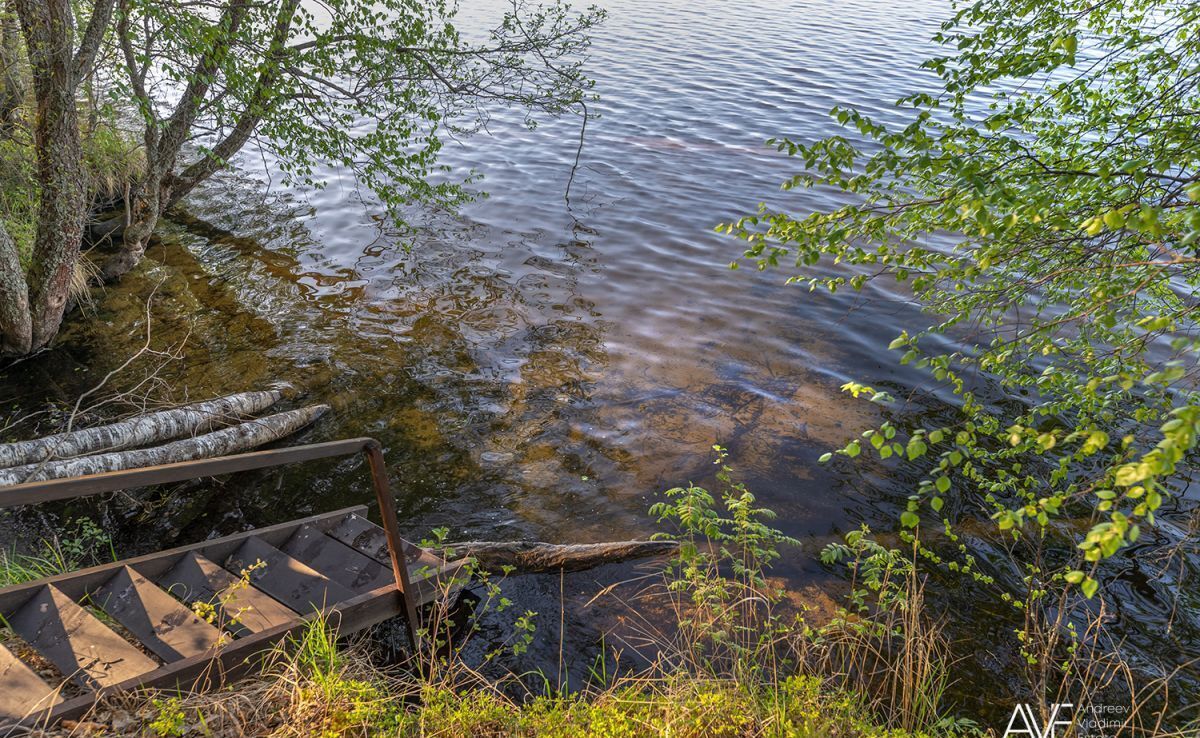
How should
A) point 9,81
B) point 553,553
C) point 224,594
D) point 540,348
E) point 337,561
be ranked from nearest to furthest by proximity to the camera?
point 224,594 < point 337,561 < point 553,553 < point 9,81 < point 540,348

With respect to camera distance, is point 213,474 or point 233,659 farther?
point 233,659

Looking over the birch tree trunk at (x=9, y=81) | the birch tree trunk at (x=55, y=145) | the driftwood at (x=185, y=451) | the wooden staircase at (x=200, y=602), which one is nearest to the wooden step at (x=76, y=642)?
the wooden staircase at (x=200, y=602)

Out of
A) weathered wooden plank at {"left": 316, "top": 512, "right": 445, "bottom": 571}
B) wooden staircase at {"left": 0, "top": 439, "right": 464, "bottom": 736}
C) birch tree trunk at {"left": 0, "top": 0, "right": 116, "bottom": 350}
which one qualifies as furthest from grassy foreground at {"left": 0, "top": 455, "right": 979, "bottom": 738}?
birch tree trunk at {"left": 0, "top": 0, "right": 116, "bottom": 350}

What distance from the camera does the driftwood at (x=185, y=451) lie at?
6.52m

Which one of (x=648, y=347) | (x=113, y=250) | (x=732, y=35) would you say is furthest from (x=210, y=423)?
(x=732, y=35)

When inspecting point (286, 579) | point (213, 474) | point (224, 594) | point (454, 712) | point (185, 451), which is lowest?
point (185, 451)

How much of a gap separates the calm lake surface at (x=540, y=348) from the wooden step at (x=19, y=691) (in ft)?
10.2

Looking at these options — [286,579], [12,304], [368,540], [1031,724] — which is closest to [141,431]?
[12,304]

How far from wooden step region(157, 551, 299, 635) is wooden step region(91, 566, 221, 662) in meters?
0.16

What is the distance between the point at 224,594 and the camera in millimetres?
4824

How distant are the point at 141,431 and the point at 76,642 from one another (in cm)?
392

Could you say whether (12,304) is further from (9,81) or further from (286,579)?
(286,579)

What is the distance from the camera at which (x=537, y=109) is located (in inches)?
893

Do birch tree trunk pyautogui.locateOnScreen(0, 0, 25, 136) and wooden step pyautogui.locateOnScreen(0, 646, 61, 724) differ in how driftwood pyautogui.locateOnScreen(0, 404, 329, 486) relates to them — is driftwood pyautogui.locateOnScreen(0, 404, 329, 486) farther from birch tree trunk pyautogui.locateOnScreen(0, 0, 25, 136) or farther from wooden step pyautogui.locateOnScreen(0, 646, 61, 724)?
birch tree trunk pyautogui.locateOnScreen(0, 0, 25, 136)
